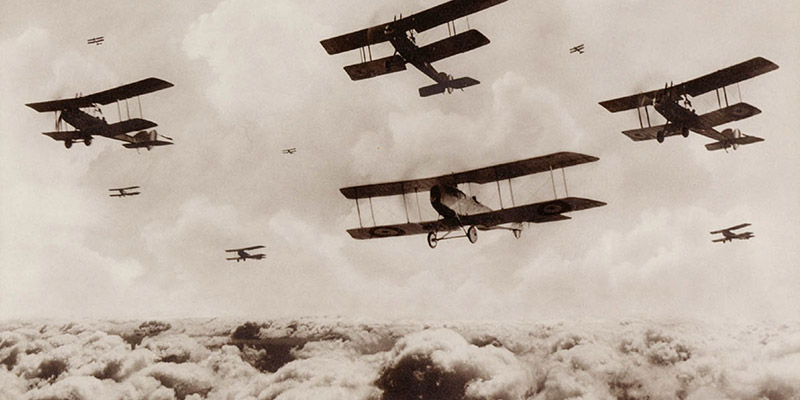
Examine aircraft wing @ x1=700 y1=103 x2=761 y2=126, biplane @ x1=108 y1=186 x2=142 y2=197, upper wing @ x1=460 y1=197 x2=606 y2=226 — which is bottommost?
upper wing @ x1=460 y1=197 x2=606 y2=226

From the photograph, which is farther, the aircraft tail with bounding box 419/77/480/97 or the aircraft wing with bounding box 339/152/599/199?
the aircraft tail with bounding box 419/77/480/97

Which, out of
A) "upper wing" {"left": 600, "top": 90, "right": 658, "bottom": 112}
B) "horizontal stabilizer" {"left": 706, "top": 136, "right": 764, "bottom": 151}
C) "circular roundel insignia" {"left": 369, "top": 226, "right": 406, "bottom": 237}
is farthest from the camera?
"circular roundel insignia" {"left": 369, "top": 226, "right": 406, "bottom": 237}

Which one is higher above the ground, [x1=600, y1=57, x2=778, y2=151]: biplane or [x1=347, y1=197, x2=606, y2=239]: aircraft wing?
[x1=600, y1=57, x2=778, y2=151]: biplane

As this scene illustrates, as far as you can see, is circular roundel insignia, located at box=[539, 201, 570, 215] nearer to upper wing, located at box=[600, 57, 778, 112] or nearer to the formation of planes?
the formation of planes

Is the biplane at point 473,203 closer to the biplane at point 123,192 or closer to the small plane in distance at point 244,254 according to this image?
the small plane in distance at point 244,254

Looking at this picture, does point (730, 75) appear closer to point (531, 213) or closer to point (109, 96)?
point (531, 213)

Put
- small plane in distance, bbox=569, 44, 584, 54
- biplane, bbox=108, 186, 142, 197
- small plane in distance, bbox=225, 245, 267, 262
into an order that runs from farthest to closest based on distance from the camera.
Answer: small plane in distance, bbox=225, 245, 267, 262 < biplane, bbox=108, 186, 142, 197 < small plane in distance, bbox=569, 44, 584, 54

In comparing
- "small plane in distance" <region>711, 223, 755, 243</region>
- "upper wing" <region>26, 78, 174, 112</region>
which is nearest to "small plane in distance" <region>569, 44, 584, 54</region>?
"small plane in distance" <region>711, 223, 755, 243</region>

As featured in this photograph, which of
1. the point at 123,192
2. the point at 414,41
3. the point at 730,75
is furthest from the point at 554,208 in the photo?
the point at 123,192
